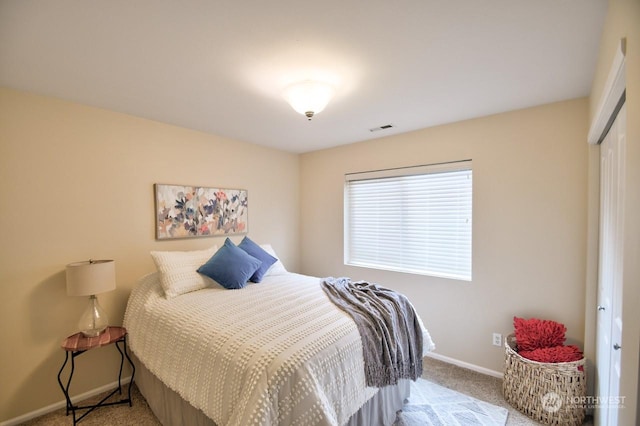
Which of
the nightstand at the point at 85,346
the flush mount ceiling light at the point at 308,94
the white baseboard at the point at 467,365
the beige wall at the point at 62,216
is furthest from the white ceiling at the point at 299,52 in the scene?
the white baseboard at the point at 467,365

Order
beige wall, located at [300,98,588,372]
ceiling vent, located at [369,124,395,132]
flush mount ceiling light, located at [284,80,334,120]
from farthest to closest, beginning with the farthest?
1. ceiling vent, located at [369,124,395,132]
2. beige wall, located at [300,98,588,372]
3. flush mount ceiling light, located at [284,80,334,120]

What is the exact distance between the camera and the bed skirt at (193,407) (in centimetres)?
166

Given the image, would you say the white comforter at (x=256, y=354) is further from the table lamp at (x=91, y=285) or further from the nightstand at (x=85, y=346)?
the table lamp at (x=91, y=285)

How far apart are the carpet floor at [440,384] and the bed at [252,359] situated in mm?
102

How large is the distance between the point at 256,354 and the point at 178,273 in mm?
1343

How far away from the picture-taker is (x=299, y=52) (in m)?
1.57

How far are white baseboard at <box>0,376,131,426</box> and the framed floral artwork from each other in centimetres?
134

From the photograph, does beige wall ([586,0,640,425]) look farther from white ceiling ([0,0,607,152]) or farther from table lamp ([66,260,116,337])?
table lamp ([66,260,116,337])

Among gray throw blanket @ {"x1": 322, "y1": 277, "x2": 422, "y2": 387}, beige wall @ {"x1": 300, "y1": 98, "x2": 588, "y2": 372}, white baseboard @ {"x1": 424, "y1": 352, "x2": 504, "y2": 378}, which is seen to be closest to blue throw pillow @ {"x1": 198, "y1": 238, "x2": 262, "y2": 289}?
gray throw blanket @ {"x1": 322, "y1": 277, "x2": 422, "y2": 387}

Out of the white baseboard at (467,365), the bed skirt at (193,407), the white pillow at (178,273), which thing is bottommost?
the white baseboard at (467,365)

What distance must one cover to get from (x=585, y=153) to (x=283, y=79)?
7.89ft

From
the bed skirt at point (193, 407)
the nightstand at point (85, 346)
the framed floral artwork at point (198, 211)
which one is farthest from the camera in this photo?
the framed floral artwork at point (198, 211)

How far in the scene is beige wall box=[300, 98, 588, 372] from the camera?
2.20 meters

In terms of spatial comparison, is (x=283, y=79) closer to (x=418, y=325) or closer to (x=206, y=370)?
(x=206, y=370)
